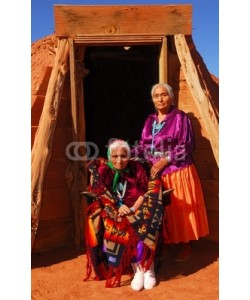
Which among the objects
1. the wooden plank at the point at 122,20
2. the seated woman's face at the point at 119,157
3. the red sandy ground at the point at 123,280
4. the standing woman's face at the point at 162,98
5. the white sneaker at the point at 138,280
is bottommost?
the red sandy ground at the point at 123,280

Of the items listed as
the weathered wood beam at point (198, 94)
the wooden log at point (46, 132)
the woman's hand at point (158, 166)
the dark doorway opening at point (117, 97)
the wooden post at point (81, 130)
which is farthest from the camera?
the dark doorway opening at point (117, 97)

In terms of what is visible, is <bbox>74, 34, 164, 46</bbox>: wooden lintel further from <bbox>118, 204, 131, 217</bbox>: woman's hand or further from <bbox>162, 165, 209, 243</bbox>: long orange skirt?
<bbox>118, 204, 131, 217</bbox>: woman's hand

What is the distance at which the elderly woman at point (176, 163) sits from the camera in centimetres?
367

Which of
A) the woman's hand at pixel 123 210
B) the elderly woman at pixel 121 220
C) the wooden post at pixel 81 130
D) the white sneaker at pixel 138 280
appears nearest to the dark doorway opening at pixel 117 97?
the wooden post at pixel 81 130

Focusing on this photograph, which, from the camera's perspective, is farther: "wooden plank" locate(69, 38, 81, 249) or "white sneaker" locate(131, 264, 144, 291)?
"wooden plank" locate(69, 38, 81, 249)

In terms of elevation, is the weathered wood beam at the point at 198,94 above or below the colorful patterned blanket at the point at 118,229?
above

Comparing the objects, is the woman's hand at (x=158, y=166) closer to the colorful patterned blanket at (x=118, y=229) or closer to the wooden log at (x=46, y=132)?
the colorful patterned blanket at (x=118, y=229)

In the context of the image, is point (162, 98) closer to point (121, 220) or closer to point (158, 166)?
point (158, 166)

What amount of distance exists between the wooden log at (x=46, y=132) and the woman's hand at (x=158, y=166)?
1.10 m

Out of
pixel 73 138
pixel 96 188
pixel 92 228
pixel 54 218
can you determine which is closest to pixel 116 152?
pixel 96 188

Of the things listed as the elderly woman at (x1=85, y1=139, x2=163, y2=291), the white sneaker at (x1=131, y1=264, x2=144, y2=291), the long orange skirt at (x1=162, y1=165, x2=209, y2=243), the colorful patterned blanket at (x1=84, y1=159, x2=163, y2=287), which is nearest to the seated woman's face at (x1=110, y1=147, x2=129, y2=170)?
the elderly woman at (x1=85, y1=139, x2=163, y2=291)

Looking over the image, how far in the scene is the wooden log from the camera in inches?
144

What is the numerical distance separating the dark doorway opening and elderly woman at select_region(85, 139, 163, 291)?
301cm

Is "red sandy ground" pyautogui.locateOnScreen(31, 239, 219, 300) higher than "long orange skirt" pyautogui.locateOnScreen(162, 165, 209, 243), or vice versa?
"long orange skirt" pyautogui.locateOnScreen(162, 165, 209, 243)
